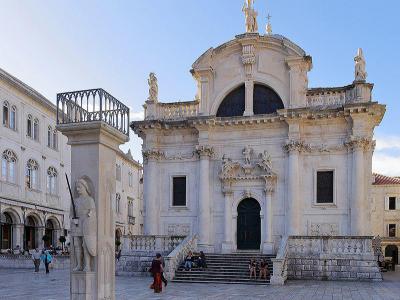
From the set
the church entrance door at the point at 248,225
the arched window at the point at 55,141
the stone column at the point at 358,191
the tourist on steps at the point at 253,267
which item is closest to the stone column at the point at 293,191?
the church entrance door at the point at 248,225

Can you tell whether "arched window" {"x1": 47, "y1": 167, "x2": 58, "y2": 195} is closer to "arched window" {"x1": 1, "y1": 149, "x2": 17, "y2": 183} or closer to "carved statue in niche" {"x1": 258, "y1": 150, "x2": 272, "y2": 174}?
"arched window" {"x1": 1, "y1": 149, "x2": 17, "y2": 183}

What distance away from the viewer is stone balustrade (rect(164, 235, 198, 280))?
2530cm

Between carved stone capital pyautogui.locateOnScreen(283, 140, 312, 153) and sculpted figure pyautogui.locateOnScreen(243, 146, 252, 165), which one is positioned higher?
carved stone capital pyautogui.locateOnScreen(283, 140, 312, 153)

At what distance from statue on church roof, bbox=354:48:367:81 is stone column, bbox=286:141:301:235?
4.70 metres

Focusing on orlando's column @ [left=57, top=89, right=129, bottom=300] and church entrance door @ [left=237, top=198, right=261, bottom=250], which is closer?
orlando's column @ [left=57, top=89, right=129, bottom=300]

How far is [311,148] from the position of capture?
28781 millimetres

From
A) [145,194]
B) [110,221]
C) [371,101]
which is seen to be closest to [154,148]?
[145,194]

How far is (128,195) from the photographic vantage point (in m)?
66.7

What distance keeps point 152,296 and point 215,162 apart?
13.1 meters

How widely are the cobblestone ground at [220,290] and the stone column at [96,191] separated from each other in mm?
6867

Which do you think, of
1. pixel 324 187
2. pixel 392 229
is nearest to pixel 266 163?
pixel 324 187

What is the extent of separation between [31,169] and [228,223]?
825 inches

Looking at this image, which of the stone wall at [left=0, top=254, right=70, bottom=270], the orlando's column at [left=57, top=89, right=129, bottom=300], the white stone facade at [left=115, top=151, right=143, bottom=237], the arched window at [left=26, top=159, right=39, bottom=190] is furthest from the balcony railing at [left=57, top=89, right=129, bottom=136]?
the white stone facade at [left=115, top=151, right=143, bottom=237]

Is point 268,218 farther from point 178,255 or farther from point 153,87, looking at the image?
point 153,87
